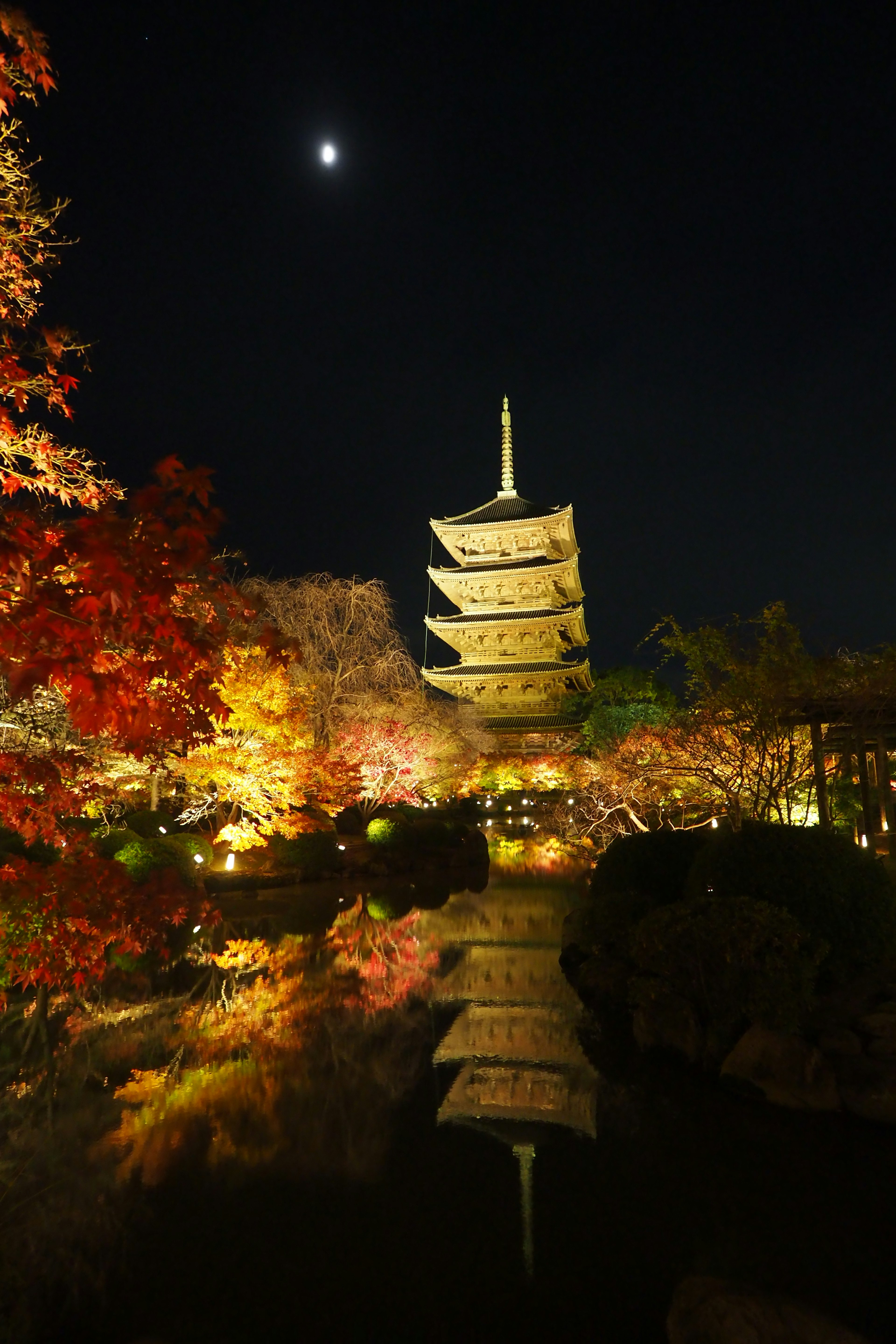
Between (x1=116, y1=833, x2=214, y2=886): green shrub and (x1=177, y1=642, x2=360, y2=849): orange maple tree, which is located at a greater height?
(x1=177, y1=642, x2=360, y2=849): orange maple tree

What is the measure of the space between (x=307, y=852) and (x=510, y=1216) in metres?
12.8

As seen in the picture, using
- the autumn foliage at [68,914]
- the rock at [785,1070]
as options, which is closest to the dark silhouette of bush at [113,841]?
the autumn foliage at [68,914]

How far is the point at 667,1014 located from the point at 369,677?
15.8 m

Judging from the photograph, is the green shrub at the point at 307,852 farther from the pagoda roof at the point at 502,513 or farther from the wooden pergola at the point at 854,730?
the pagoda roof at the point at 502,513

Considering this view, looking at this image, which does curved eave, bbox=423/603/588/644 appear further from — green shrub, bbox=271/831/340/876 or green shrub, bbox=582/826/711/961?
green shrub, bbox=582/826/711/961

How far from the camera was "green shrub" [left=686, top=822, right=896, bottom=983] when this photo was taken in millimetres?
6000

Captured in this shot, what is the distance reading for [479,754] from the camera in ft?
101

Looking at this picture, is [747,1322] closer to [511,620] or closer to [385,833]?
[385,833]

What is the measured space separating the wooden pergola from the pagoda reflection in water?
361cm

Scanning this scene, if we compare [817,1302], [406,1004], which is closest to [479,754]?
[406,1004]

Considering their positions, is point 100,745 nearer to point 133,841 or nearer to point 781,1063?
point 133,841

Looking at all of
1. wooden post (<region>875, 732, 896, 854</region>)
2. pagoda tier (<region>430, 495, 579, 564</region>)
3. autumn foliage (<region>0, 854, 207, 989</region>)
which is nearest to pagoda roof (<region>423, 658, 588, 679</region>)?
pagoda tier (<region>430, 495, 579, 564</region>)

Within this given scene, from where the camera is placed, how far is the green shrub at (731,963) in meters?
5.34

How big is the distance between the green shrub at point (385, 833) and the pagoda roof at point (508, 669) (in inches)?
719
